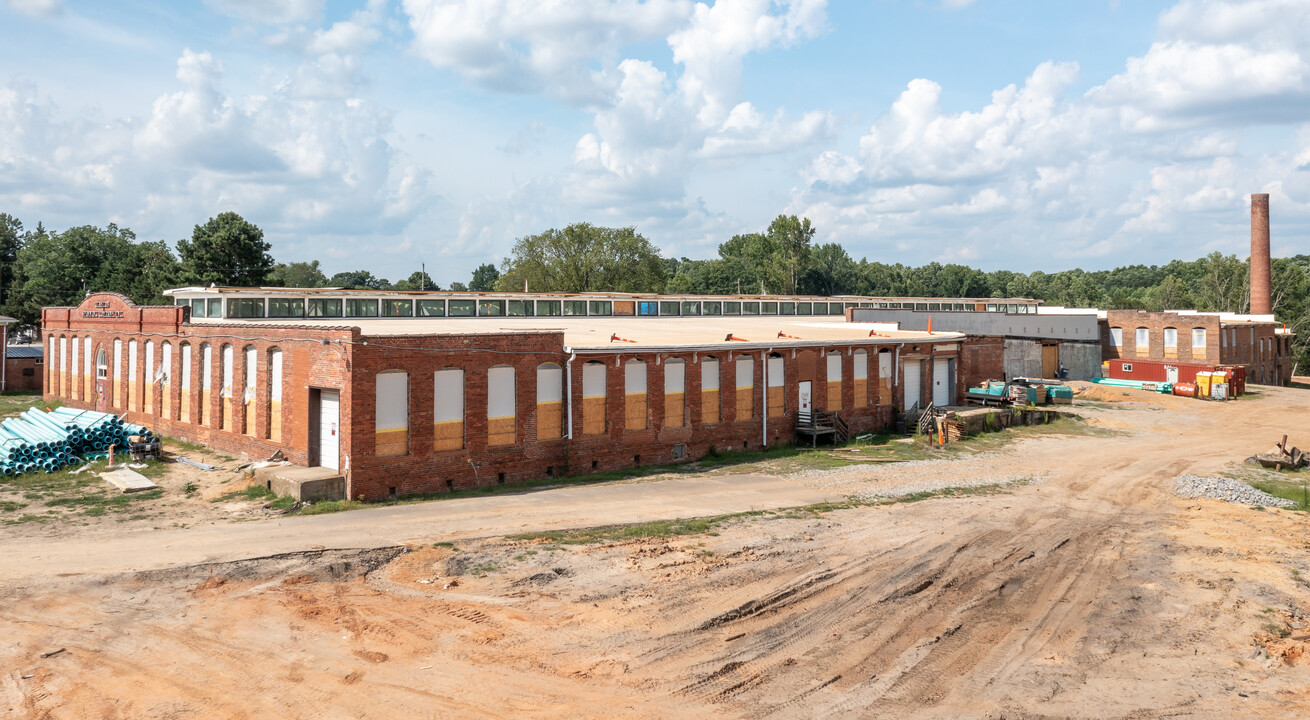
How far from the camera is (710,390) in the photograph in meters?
29.4

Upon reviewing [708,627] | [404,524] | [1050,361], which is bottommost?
[708,627]

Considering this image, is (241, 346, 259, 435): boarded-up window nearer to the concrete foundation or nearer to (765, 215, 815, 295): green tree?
the concrete foundation

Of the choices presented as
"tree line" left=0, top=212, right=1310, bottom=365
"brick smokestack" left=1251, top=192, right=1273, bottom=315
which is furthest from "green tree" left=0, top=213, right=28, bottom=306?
"brick smokestack" left=1251, top=192, right=1273, bottom=315

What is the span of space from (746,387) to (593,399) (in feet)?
22.3

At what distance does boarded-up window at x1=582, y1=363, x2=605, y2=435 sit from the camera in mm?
26031

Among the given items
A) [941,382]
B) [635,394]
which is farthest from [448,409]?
[941,382]

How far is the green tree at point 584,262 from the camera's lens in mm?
88062

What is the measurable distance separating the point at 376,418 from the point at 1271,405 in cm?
4679

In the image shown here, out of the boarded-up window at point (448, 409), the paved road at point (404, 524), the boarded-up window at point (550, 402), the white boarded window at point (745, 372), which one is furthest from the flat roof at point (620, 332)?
the paved road at point (404, 524)

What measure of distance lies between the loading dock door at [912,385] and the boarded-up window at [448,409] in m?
20.8

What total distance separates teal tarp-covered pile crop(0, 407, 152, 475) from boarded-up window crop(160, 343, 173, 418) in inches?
102

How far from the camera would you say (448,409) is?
23.2 m

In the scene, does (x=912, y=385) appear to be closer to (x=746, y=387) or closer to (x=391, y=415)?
(x=746, y=387)

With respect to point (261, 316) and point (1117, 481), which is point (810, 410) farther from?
point (261, 316)
